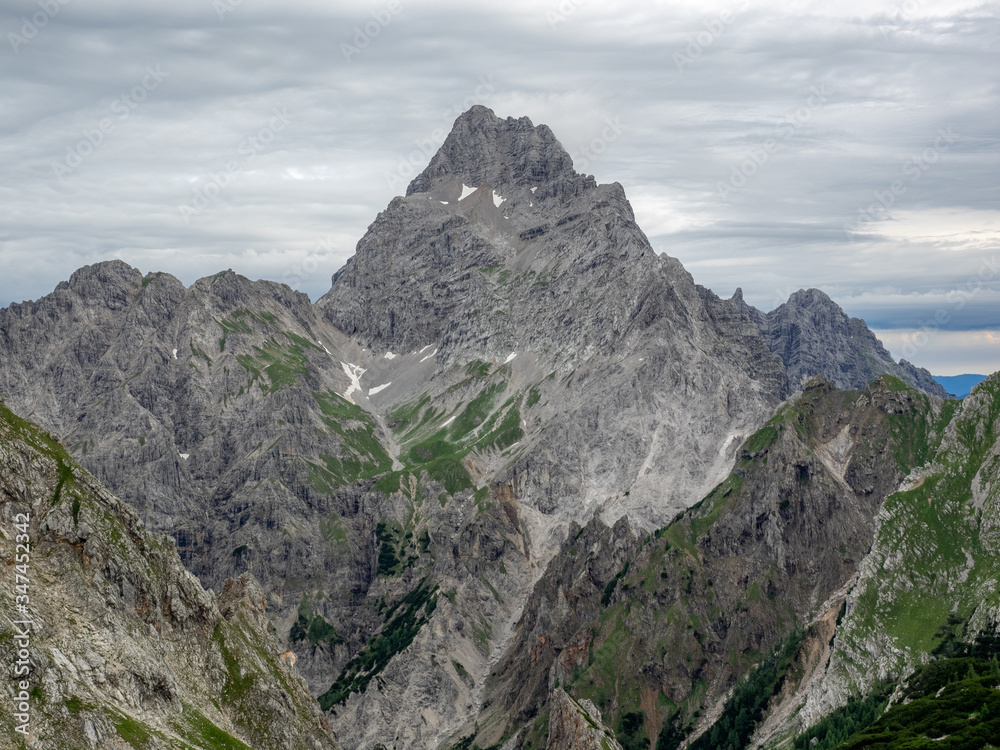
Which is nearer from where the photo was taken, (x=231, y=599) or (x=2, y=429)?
(x=2, y=429)

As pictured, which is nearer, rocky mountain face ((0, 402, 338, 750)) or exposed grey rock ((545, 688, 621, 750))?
rocky mountain face ((0, 402, 338, 750))

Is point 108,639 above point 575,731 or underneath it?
above

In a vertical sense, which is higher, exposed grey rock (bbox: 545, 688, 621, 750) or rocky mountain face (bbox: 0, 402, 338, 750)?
rocky mountain face (bbox: 0, 402, 338, 750)

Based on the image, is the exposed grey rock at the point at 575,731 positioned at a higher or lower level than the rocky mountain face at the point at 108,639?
lower

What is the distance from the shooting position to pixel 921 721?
6639 inches

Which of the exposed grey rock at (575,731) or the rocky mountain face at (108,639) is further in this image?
the exposed grey rock at (575,731)

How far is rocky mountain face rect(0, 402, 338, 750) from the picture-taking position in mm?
106000

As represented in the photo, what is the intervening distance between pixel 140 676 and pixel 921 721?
4984 inches

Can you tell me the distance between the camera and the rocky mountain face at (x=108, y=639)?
348ft

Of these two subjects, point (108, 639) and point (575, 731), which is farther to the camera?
point (575, 731)

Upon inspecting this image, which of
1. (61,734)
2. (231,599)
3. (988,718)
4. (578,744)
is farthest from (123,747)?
(988,718)

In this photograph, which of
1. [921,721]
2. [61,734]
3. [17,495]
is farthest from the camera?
[921,721]

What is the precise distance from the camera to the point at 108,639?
120 meters

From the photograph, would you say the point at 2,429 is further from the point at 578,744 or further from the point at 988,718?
the point at 988,718
